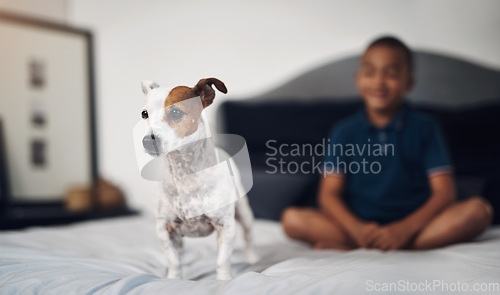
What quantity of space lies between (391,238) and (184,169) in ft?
1.99

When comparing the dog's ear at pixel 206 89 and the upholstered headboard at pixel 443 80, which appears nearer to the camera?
the dog's ear at pixel 206 89

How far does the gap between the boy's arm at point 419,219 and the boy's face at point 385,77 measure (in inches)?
10.0

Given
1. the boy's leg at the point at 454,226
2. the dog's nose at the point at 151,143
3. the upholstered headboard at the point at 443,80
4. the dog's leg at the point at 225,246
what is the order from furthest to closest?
1. the upholstered headboard at the point at 443,80
2. the boy's leg at the point at 454,226
3. the dog's leg at the point at 225,246
4. the dog's nose at the point at 151,143

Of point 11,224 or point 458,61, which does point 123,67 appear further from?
point 458,61

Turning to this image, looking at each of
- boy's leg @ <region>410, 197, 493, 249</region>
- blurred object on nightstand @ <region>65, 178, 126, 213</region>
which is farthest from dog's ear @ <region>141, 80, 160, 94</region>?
blurred object on nightstand @ <region>65, 178, 126, 213</region>

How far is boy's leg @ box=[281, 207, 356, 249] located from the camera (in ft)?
3.67

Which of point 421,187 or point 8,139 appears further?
point 8,139

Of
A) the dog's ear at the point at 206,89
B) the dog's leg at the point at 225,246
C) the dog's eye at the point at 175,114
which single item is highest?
the dog's ear at the point at 206,89

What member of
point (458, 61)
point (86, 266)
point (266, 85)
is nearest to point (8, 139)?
point (266, 85)

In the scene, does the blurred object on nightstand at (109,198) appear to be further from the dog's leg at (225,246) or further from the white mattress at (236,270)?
the dog's leg at (225,246)

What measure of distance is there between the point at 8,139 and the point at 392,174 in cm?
190

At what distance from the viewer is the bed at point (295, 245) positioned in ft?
2.12

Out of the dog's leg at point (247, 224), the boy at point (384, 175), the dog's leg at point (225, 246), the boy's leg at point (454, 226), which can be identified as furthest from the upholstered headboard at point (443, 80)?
the dog's leg at point (225, 246)

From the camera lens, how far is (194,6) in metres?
1.79
